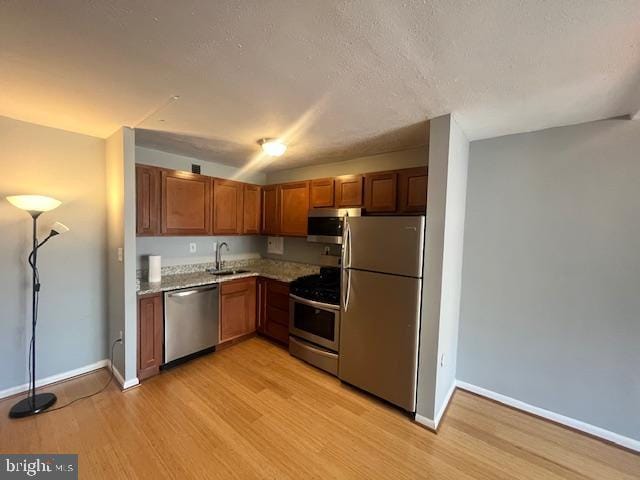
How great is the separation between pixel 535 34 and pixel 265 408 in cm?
297

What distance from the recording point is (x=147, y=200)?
280cm

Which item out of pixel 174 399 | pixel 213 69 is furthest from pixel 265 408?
pixel 213 69

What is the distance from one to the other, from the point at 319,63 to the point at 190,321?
9.13 feet

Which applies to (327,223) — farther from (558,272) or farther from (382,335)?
(558,272)

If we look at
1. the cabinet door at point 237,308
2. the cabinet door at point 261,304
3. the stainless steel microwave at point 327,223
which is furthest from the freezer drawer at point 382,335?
the cabinet door at point 237,308

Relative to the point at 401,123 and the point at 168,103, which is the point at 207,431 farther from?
the point at 401,123

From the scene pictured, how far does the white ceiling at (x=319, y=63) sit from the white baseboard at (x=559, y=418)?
2.40 meters

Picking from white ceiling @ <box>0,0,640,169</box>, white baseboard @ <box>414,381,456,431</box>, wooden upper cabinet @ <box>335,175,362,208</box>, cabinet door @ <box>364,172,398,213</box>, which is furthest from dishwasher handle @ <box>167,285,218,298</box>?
white baseboard @ <box>414,381,456,431</box>

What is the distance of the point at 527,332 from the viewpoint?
2328mm

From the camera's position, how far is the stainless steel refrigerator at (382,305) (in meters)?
2.17

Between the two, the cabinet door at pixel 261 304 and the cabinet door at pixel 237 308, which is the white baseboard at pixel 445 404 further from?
the cabinet door at pixel 237 308

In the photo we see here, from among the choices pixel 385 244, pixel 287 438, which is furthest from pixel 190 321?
pixel 385 244

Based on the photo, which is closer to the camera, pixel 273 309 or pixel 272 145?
pixel 272 145

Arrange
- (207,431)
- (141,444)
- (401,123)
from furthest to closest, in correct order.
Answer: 1. (401,123)
2. (207,431)
3. (141,444)
